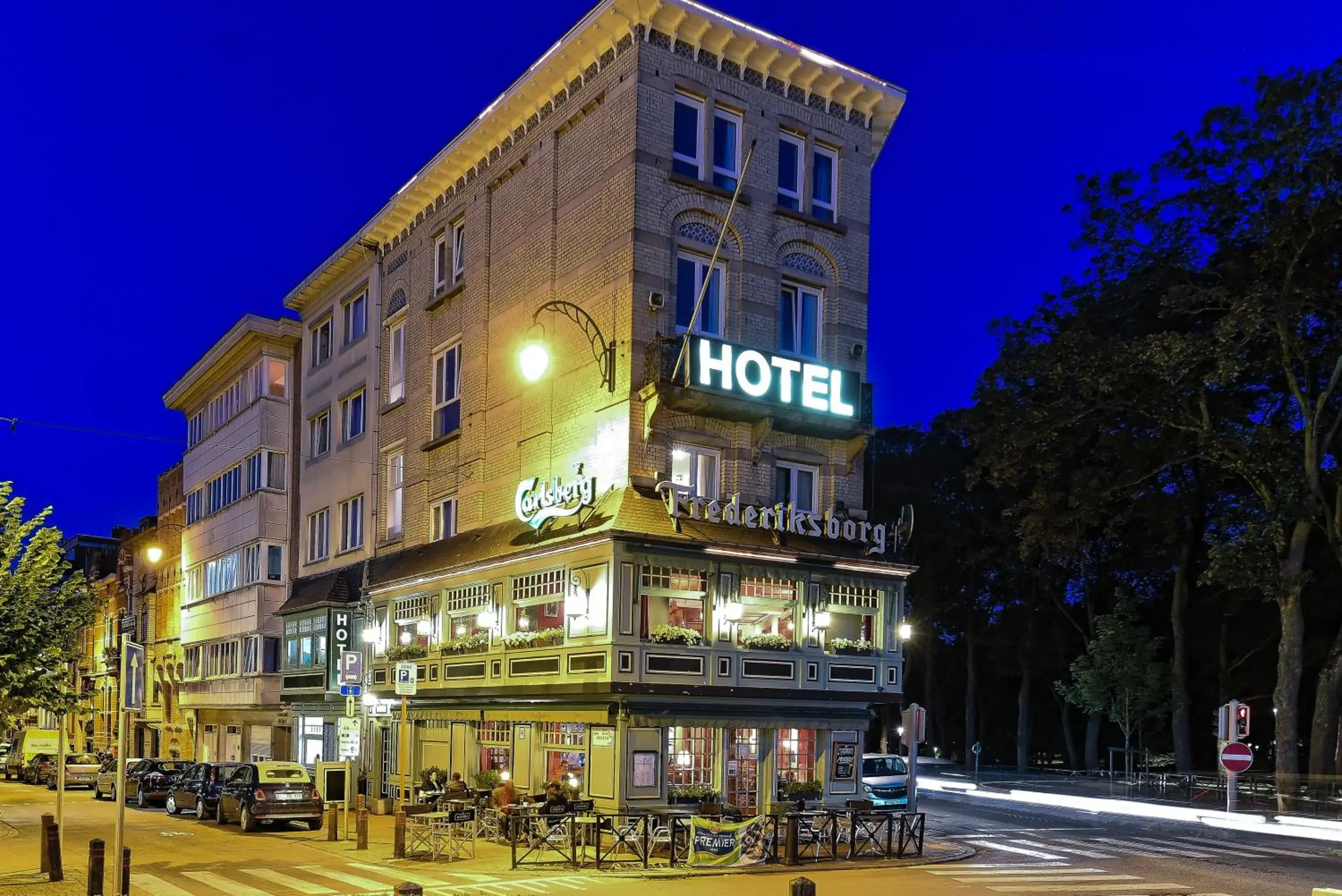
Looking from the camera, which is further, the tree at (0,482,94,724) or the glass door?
the glass door

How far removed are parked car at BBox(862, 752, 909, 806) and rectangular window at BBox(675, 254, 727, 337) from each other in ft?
43.7

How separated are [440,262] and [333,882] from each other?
20.9 m

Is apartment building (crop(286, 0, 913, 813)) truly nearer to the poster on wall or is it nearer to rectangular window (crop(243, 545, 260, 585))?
the poster on wall

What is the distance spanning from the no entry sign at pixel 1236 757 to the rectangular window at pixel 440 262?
76.0 feet

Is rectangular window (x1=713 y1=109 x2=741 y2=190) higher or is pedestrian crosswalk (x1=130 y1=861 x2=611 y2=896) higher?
rectangular window (x1=713 y1=109 x2=741 y2=190)

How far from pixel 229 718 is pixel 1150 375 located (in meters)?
35.3

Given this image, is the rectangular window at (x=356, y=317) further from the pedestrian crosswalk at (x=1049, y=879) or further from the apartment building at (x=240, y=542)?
the pedestrian crosswalk at (x=1049, y=879)

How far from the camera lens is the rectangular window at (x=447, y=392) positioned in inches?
1430

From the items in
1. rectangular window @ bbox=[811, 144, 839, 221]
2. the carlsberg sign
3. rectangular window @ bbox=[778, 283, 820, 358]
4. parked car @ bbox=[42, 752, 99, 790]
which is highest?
rectangular window @ bbox=[811, 144, 839, 221]

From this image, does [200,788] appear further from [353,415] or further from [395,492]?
[353,415]

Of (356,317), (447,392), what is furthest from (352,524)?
(447,392)

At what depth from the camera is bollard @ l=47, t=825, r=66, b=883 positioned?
66.1ft

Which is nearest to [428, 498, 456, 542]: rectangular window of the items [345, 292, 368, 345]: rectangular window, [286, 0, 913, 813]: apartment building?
[286, 0, 913, 813]: apartment building

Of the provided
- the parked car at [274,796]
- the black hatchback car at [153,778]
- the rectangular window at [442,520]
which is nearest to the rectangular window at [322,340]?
the rectangular window at [442,520]
